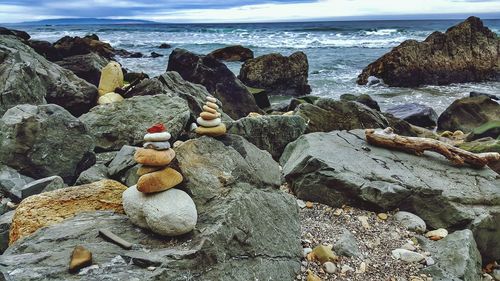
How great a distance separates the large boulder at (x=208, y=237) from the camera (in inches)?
129

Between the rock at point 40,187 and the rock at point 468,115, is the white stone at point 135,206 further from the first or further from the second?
the rock at point 468,115

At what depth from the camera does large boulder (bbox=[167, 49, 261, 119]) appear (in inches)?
570

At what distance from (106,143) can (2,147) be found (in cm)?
175

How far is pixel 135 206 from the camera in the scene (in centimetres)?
384

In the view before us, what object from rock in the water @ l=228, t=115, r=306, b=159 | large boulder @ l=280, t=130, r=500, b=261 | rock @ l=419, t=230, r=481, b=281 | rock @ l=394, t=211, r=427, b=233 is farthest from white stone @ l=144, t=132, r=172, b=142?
rock in the water @ l=228, t=115, r=306, b=159

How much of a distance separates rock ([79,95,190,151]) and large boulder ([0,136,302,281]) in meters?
3.17

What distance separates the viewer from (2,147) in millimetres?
6441

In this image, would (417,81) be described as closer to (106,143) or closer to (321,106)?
(321,106)

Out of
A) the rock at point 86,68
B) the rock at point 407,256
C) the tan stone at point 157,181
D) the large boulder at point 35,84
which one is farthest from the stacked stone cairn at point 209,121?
the rock at point 86,68

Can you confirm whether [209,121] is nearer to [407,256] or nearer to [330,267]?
[330,267]

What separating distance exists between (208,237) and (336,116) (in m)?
7.27

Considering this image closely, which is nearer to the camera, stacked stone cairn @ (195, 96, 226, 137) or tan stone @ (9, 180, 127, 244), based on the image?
tan stone @ (9, 180, 127, 244)

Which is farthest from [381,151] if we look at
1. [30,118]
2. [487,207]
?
[30,118]

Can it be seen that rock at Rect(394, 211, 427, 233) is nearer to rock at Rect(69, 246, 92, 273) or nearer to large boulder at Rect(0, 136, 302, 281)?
large boulder at Rect(0, 136, 302, 281)
